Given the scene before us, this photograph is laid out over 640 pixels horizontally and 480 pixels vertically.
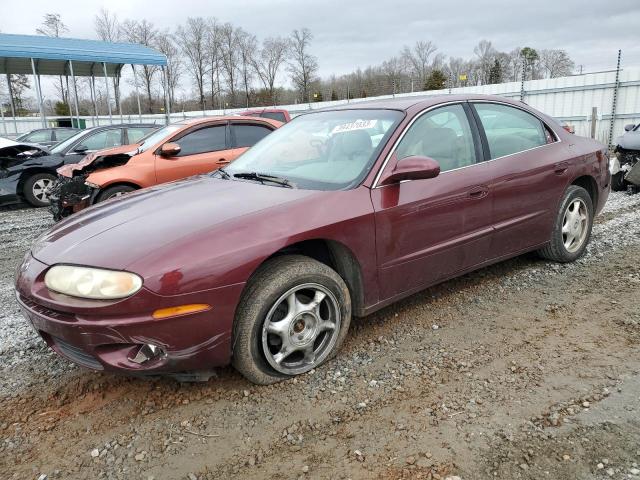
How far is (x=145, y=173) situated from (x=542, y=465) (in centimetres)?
588

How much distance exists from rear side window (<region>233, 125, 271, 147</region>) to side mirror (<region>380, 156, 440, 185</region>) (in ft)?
15.4

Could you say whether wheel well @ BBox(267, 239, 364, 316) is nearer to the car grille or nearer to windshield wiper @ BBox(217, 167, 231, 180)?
windshield wiper @ BBox(217, 167, 231, 180)

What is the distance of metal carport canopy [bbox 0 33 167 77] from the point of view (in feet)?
52.9

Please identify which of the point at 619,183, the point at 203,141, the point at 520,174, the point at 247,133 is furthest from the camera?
the point at 619,183

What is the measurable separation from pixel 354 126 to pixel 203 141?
166 inches

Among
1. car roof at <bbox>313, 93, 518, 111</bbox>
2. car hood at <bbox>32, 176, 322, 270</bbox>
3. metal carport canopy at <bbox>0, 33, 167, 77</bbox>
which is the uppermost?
metal carport canopy at <bbox>0, 33, 167, 77</bbox>

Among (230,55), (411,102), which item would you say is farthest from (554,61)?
(411,102)

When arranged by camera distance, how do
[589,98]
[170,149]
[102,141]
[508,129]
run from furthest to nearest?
[589,98], [102,141], [170,149], [508,129]

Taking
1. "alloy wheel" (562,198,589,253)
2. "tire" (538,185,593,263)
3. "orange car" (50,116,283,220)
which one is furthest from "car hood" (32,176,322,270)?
"orange car" (50,116,283,220)

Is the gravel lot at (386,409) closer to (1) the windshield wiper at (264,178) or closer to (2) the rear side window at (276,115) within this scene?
(1) the windshield wiper at (264,178)

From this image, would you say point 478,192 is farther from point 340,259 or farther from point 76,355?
point 76,355

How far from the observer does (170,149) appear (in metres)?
6.45

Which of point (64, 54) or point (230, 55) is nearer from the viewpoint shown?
point (64, 54)

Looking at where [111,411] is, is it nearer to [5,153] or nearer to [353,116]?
[353,116]
